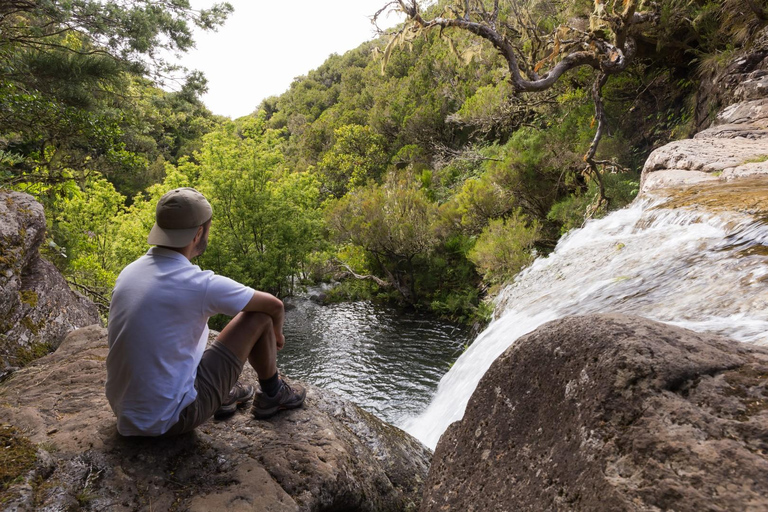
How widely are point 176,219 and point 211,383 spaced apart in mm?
1055

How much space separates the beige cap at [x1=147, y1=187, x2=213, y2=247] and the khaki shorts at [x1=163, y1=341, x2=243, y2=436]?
2.39 feet

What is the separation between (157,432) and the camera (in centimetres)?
246

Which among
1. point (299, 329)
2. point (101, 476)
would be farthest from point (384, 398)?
point (101, 476)

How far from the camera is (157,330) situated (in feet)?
7.73

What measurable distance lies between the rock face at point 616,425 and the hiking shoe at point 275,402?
50.4 inches

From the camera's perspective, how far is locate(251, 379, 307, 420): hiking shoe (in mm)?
3145

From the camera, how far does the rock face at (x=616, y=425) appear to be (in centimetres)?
138

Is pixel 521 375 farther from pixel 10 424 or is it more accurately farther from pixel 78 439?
pixel 10 424

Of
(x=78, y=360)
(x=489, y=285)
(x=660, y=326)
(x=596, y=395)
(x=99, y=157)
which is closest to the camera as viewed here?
(x=596, y=395)

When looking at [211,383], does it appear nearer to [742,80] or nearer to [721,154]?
[721,154]

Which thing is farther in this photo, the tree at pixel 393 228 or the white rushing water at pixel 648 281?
the tree at pixel 393 228

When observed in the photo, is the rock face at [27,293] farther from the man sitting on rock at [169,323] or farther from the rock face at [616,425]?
the rock face at [616,425]

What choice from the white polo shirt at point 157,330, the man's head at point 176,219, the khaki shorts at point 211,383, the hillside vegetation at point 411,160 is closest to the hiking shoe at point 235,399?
the khaki shorts at point 211,383

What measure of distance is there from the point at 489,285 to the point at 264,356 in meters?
11.1
